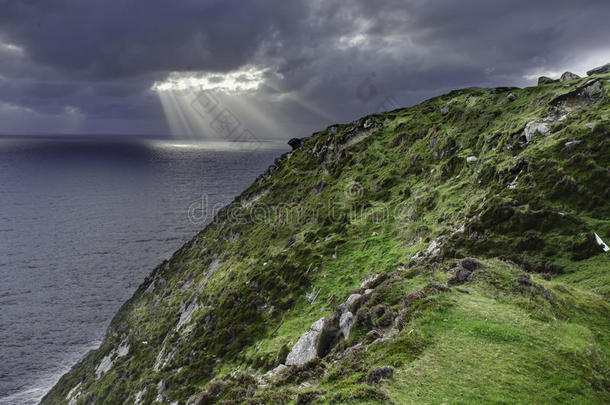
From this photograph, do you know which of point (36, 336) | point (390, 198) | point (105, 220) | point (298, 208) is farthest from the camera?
point (105, 220)

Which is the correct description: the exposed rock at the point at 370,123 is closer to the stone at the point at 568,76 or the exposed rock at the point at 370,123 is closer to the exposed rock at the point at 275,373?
the stone at the point at 568,76

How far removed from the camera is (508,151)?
33.5m

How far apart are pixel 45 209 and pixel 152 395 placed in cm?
14197

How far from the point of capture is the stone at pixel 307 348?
19.0 m

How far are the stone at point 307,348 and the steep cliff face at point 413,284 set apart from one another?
16 centimetres

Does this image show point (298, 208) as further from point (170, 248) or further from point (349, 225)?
point (170, 248)

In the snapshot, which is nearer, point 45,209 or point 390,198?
point 390,198

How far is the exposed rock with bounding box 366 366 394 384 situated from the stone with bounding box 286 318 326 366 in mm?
5888

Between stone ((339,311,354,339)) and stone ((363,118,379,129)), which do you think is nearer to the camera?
stone ((339,311,354,339))

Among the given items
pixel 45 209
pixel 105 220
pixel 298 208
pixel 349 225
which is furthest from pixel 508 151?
pixel 45 209

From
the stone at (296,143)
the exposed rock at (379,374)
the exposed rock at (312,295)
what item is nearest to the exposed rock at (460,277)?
the exposed rock at (379,374)

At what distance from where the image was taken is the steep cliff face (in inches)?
521

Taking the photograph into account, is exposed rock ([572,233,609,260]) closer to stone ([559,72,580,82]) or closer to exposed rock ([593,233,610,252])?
exposed rock ([593,233,610,252])

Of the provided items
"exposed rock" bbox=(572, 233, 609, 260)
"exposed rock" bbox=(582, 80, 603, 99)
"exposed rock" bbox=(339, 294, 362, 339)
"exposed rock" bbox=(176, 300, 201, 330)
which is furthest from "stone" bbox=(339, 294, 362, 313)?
"exposed rock" bbox=(582, 80, 603, 99)
